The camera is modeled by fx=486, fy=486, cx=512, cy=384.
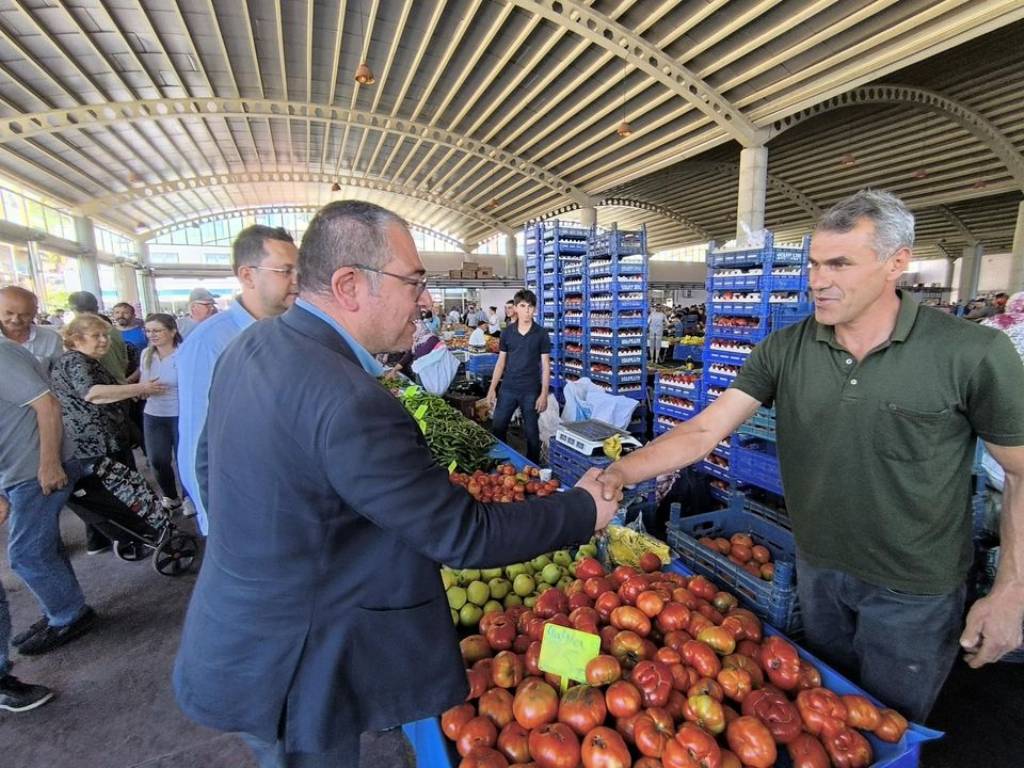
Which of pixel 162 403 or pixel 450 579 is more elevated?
pixel 162 403

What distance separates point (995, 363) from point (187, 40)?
16642 mm

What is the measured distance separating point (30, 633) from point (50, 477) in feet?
3.55

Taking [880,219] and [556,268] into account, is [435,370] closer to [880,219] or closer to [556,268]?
[556,268]

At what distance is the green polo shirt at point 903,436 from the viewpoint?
1317 mm

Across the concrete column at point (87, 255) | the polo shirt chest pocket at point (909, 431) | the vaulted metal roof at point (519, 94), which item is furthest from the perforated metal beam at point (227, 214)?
the polo shirt chest pocket at point (909, 431)

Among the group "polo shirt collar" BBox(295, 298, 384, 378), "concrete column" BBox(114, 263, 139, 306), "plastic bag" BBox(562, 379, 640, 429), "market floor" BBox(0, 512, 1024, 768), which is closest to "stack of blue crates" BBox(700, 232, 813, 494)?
"plastic bag" BBox(562, 379, 640, 429)

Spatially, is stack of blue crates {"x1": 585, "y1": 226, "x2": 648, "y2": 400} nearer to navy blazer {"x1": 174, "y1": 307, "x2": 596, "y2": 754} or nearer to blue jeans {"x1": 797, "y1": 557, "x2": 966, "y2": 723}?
blue jeans {"x1": 797, "y1": 557, "x2": 966, "y2": 723}

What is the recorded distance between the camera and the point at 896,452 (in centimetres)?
141

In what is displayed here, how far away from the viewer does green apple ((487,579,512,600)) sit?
216 cm

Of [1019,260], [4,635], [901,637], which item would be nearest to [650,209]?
[1019,260]

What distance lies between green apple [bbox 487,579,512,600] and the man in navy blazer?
101 centimetres

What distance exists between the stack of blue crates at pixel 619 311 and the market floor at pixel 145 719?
422 centimetres

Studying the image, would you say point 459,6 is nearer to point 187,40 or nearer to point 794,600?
point 187,40

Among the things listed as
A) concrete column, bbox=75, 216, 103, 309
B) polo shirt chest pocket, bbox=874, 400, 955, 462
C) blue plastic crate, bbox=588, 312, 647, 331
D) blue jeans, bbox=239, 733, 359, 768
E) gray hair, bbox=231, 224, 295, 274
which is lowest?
blue jeans, bbox=239, 733, 359, 768
